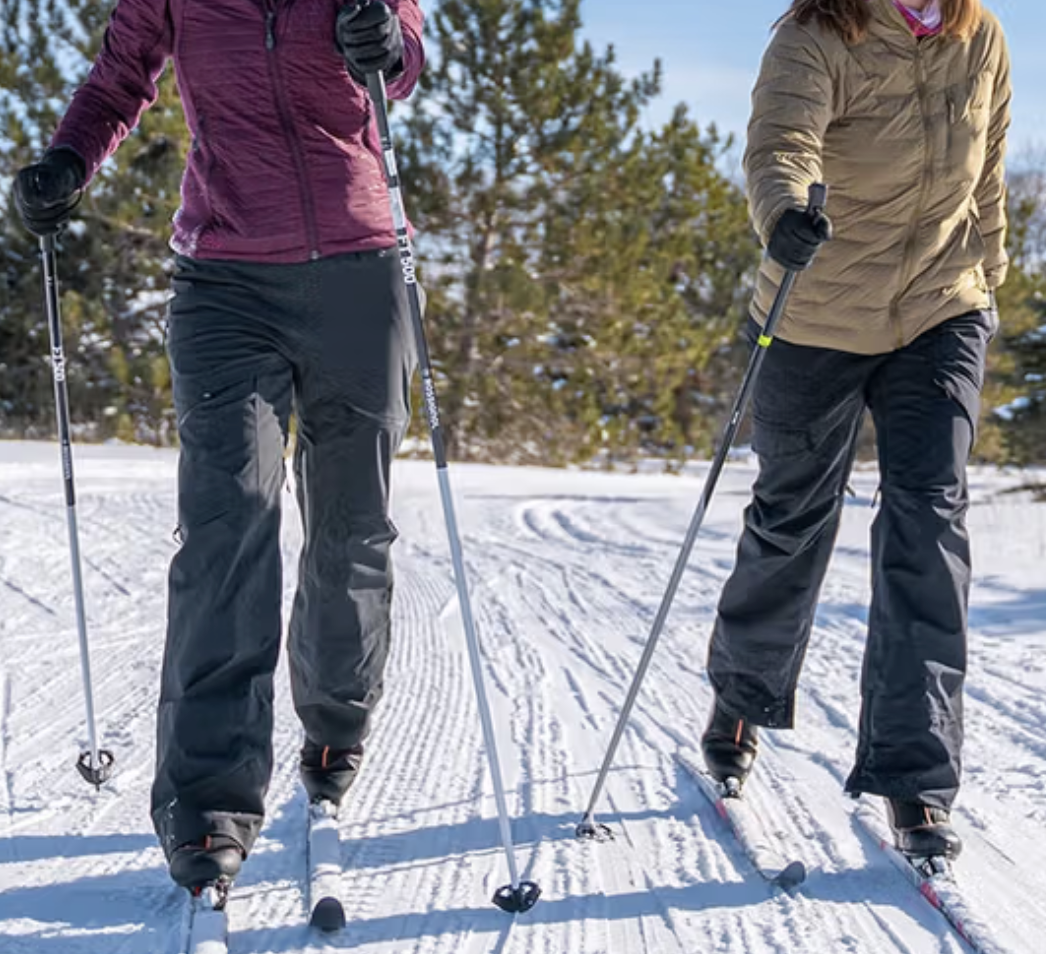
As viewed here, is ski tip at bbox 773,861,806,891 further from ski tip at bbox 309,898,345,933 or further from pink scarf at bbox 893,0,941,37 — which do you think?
pink scarf at bbox 893,0,941,37

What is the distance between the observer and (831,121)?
2.58 meters

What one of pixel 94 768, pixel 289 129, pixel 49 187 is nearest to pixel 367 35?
pixel 289 129

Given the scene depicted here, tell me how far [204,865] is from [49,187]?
1.33 metres

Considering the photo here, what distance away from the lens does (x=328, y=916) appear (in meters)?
2.17

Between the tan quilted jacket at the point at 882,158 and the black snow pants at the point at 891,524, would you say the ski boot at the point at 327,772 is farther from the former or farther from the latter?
the tan quilted jacket at the point at 882,158

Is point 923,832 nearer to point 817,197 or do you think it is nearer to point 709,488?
point 709,488

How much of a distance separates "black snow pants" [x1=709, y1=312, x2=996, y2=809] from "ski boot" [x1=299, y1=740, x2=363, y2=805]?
97 centimetres

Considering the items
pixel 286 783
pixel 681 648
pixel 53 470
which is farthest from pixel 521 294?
pixel 286 783

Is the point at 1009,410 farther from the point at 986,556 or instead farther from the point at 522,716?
the point at 522,716

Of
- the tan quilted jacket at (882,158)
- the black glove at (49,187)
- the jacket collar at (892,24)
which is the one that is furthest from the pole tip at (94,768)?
the jacket collar at (892,24)

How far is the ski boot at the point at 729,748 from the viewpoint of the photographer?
296 cm

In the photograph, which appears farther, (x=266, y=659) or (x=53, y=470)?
(x=53, y=470)

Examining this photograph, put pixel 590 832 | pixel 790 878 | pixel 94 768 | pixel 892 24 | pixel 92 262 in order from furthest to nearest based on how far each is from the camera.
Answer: pixel 92 262, pixel 94 768, pixel 590 832, pixel 892 24, pixel 790 878

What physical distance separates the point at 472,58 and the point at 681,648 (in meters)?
14.5
